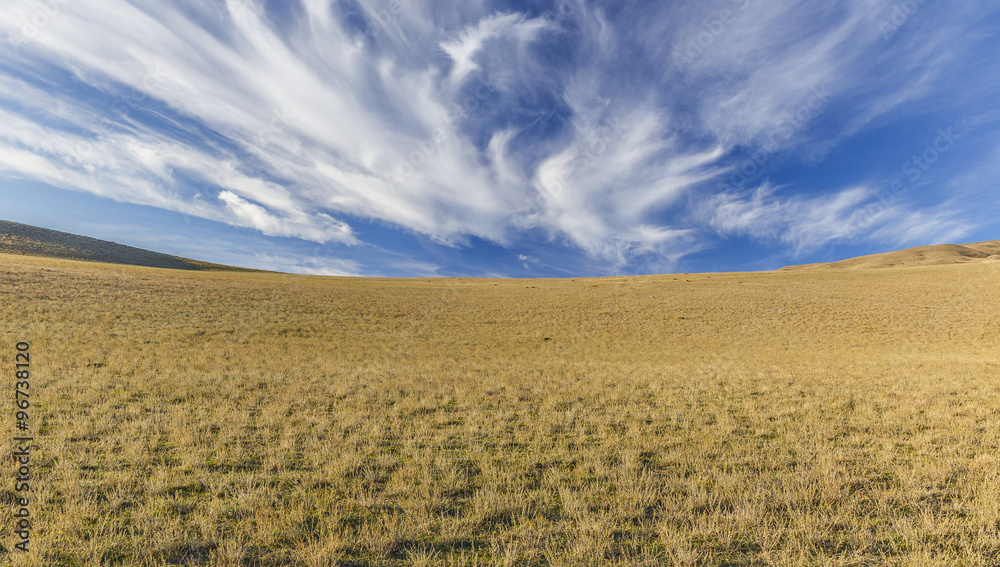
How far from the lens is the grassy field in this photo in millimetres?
4258

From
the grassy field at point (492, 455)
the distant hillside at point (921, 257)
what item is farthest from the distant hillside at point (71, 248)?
the distant hillside at point (921, 257)

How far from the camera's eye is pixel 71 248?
7131cm

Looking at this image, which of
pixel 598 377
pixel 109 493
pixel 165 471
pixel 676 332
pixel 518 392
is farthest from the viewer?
pixel 676 332

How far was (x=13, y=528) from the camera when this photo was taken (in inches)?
172

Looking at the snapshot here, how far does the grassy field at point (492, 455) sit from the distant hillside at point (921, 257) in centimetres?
12164

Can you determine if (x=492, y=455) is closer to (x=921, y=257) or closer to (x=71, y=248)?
(x=71, y=248)

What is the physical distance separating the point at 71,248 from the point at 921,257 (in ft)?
710

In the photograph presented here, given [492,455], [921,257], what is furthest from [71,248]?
[921,257]

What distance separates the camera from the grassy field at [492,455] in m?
4.26

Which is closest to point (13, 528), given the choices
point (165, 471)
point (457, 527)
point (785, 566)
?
point (165, 471)

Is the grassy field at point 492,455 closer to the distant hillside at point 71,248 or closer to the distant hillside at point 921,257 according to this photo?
the distant hillside at point 71,248

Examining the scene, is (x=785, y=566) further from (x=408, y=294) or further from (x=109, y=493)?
(x=408, y=294)

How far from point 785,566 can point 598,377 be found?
11.1m

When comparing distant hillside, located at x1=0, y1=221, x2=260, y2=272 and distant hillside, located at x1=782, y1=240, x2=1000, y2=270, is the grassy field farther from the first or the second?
distant hillside, located at x1=782, y1=240, x2=1000, y2=270
